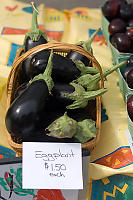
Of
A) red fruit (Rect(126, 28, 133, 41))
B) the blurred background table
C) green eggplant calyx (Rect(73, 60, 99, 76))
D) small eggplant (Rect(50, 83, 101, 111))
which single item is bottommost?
small eggplant (Rect(50, 83, 101, 111))

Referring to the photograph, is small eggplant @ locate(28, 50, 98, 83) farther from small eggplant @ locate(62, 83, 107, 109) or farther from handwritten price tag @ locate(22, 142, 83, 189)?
handwritten price tag @ locate(22, 142, 83, 189)

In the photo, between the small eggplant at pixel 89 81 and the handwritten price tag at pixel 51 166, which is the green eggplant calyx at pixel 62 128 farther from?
the small eggplant at pixel 89 81

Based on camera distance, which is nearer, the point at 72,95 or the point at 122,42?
the point at 72,95

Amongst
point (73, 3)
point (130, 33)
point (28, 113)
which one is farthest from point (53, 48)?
point (73, 3)

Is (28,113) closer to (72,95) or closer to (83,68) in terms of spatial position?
(72,95)

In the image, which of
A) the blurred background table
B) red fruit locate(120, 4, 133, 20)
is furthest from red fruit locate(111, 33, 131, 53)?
the blurred background table

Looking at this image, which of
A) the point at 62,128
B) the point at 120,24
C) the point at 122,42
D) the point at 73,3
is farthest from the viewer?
the point at 73,3

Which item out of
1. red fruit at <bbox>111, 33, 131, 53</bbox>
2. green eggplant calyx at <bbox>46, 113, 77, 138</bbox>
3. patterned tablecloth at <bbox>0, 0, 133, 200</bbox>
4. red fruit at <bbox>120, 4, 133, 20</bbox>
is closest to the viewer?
green eggplant calyx at <bbox>46, 113, 77, 138</bbox>
